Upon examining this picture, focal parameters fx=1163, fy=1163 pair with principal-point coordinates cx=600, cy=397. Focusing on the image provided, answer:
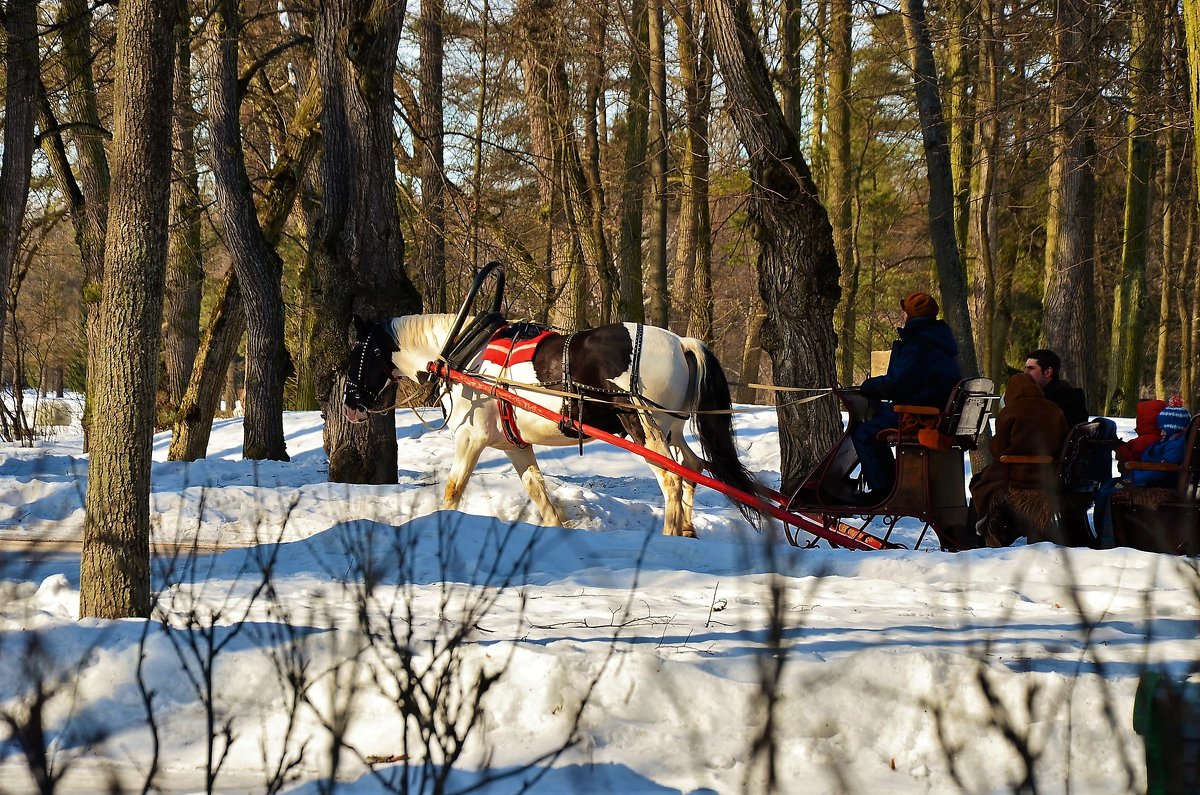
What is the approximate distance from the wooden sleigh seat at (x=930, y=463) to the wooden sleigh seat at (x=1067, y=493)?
26cm

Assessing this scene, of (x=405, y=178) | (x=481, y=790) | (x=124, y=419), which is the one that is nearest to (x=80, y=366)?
(x=405, y=178)

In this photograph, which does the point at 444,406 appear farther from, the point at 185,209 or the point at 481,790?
the point at 185,209

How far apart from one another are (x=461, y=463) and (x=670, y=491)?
5.26 feet

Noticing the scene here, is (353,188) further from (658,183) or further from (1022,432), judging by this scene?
(658,183)

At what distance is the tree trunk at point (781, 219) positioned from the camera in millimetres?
10352

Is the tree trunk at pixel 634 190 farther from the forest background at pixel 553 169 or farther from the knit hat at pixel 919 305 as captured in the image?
the knit hat at pixel 919 305

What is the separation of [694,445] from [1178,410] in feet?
28.2

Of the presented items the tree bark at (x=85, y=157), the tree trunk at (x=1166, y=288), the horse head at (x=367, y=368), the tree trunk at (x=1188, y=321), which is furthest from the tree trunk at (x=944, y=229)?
the tree trunk at (x=1188, y=321)

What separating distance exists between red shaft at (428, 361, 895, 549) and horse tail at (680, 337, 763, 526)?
Result: 35 cm

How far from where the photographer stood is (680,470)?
8172 mm

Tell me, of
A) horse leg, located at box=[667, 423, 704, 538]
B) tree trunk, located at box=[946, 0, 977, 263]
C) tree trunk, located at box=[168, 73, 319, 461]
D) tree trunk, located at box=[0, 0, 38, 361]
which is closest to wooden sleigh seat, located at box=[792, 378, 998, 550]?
horse leg, located at box=[667, 423, 704, 538]

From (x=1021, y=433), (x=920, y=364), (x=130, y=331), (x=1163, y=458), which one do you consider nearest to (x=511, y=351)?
(x=920, y=364)

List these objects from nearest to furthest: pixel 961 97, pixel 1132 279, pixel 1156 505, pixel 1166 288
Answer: pixel 1156 505, pixel 961 97, pixel 1132 279, pixel 1166 288

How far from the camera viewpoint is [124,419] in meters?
4.86
